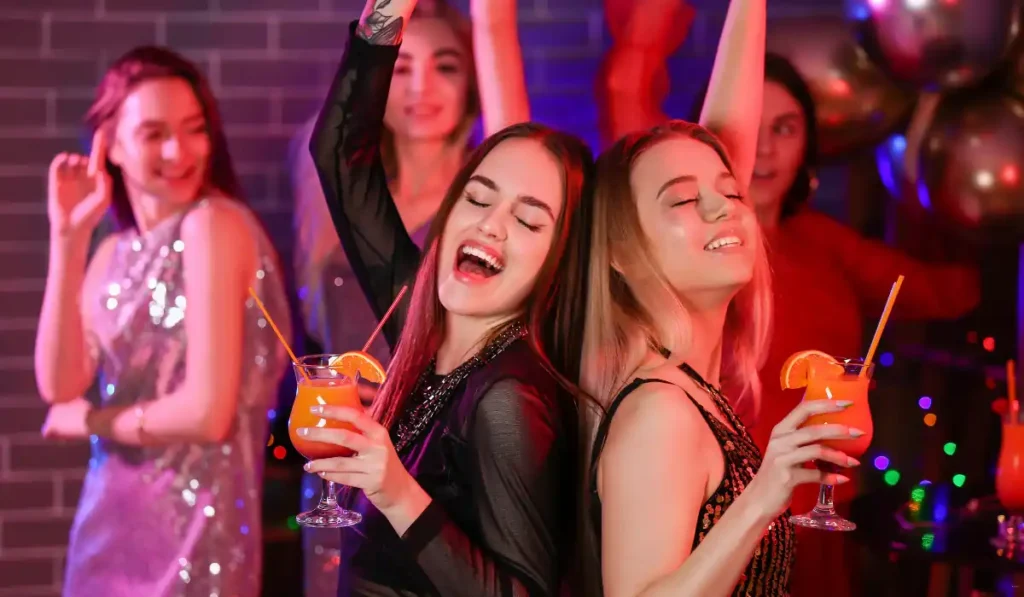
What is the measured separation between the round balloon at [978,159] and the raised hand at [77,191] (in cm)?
231

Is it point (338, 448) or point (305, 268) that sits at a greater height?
point (305, 268)

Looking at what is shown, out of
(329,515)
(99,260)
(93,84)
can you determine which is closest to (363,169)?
(329,515)

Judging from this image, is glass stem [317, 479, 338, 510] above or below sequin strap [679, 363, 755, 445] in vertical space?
below

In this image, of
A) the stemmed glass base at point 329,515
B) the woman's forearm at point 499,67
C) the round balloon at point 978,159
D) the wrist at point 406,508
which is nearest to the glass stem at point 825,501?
the wrist at point 406,508

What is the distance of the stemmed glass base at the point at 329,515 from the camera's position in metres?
1.93

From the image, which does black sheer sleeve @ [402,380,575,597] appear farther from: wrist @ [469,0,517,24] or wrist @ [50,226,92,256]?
wrist @ [50,226,92,256]

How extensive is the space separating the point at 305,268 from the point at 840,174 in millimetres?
1632

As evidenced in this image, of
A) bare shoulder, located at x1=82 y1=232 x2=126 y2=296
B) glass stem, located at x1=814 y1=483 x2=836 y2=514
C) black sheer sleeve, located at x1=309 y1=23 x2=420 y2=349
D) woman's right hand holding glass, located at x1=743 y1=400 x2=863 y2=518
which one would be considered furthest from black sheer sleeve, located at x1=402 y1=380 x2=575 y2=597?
bare shoulder, located at x1=82 y1=232 x2=126 y2=296

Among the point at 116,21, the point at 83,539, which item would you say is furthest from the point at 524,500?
the point at 116,21

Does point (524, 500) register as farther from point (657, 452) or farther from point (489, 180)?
point (489, 180)

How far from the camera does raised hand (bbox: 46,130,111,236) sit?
329 centimetres

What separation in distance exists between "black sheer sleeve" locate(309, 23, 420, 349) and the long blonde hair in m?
0.52

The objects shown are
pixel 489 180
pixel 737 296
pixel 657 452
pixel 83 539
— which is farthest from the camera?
pixel 83 539

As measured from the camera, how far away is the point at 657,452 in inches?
69.2
